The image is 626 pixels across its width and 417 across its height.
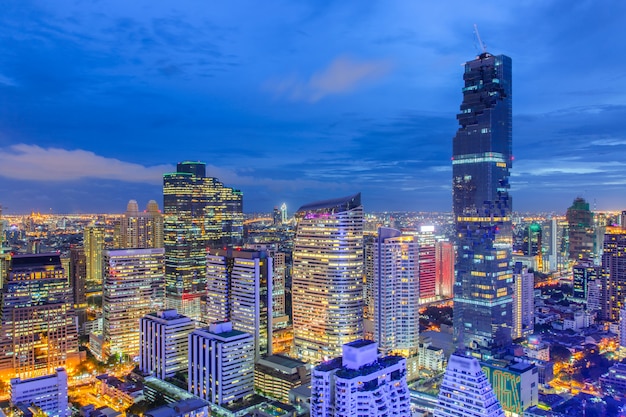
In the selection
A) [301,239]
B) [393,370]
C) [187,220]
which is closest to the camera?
[393,370]

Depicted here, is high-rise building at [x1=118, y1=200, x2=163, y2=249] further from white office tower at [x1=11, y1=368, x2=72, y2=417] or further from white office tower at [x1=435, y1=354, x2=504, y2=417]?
white office tower at [x1=435, y1=354, x2=504, y2=417]

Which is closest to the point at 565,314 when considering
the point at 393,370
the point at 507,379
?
the point at 507,379

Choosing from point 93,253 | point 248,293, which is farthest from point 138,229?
point 248,293

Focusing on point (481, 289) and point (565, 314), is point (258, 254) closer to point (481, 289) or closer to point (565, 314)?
point (481, 289)

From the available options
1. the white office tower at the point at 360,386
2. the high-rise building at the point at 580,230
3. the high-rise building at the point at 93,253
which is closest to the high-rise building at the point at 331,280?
the white office tower at the point at 360,386

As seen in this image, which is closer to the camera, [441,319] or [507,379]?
[507,379]

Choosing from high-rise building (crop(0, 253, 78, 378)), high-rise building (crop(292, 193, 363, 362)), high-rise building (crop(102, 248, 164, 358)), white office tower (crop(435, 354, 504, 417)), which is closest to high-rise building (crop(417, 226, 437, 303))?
high-rise building (crop(292, 193, 363, 362))
